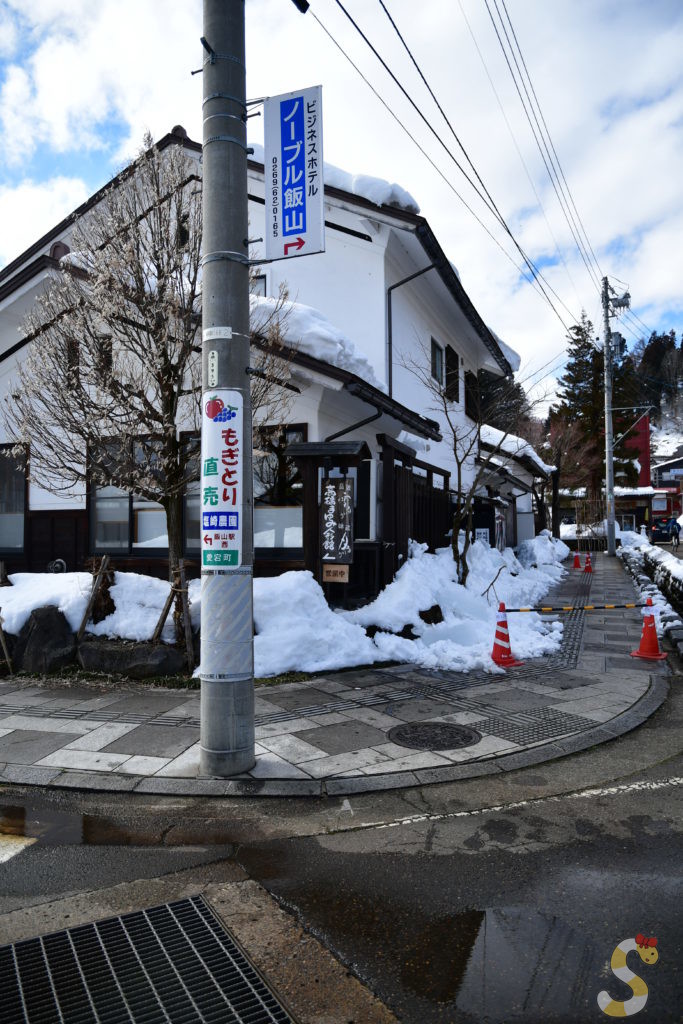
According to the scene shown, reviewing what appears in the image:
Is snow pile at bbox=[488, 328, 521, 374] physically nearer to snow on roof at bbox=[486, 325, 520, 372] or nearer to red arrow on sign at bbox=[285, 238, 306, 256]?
snow on roof at bbox=[486, 325, 520, 372]

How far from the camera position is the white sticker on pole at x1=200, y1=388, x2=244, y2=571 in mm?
4855

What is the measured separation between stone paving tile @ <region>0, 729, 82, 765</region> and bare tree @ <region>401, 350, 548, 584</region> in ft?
24.6

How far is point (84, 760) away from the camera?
5.33m

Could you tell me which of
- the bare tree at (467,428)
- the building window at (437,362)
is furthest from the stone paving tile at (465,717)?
the building window at (437,362)

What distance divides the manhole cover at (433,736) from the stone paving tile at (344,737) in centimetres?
17

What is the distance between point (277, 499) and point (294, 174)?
5816 mm

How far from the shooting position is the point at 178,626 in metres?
8.27

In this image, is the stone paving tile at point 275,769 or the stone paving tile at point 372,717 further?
the stone paving tile at point 372,717

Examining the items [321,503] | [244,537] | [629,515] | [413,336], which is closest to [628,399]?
[629,515]

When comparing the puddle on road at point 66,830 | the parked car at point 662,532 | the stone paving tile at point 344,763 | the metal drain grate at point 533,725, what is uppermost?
the parked car at point 662,532

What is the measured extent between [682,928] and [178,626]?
21.0 ft

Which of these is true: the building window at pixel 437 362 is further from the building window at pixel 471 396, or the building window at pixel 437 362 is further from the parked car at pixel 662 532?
the parked car at pixel 662 532

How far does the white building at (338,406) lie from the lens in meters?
10.2

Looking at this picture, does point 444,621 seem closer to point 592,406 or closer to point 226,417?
point 226,417
